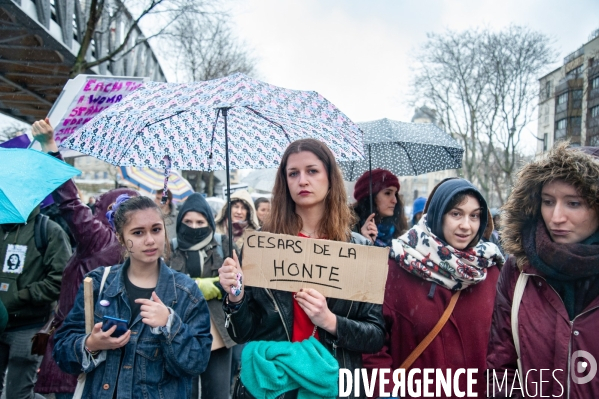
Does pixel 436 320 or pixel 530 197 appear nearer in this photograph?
pixel 530 197

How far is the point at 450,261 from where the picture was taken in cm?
274

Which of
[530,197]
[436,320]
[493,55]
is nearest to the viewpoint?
[530,197]

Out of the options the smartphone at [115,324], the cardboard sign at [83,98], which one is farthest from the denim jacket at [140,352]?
the cardboard sign at [83,98]

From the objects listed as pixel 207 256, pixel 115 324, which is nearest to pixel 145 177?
pixel 207 256

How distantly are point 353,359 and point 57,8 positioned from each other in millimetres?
11616

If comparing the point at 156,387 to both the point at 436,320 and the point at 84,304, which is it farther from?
the point at 436,320

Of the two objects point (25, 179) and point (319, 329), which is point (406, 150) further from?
point (25, 179)

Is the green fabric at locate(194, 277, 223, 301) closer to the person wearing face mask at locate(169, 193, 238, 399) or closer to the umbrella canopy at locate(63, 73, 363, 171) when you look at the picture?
the person wearing face mask at locate(169, 193, 238, 399)

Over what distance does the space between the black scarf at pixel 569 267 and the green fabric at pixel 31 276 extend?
351 cm

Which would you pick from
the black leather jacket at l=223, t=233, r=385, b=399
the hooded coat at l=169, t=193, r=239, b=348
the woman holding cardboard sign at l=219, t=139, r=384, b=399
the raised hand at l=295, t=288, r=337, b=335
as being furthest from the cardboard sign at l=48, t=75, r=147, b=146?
the raised hand at l=295, t=288, r=337, b=335

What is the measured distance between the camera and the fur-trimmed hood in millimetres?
2195

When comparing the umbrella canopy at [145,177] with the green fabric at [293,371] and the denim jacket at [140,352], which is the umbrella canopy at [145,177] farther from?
the green fabric at [293,371]

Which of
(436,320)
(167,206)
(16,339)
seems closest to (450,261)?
(436,320)

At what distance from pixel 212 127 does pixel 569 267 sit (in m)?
2.19
